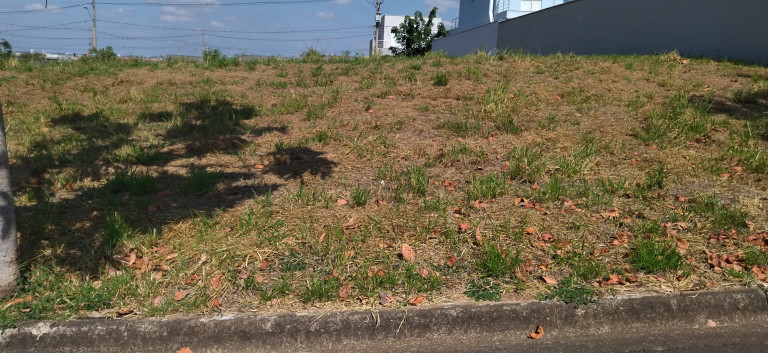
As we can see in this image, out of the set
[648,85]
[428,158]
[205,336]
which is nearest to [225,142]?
[428,158]

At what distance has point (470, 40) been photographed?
102 ft

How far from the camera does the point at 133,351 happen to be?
3.04 meters

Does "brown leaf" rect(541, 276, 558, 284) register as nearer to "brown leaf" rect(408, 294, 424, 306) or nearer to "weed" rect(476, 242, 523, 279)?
"weed" rect(476, 242, 523, 279)

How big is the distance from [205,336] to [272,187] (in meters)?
2.10

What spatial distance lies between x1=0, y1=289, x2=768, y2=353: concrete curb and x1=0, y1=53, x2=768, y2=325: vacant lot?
0.36 feet

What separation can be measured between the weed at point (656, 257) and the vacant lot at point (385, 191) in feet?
0.05

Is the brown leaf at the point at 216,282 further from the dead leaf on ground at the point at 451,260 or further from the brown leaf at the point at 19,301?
the dead leaf on ground at the point at 451,260

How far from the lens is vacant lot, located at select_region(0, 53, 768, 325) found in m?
3.47

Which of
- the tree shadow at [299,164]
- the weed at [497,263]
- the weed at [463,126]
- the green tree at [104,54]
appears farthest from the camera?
the green tree at [104,54]

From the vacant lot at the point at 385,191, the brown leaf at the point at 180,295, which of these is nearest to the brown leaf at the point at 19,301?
the vacant lot at the point at 385,191

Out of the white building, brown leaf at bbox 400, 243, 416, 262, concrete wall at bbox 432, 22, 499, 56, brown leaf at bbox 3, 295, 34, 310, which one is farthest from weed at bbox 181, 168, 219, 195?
the white building

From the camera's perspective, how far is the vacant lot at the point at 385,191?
11.4ft

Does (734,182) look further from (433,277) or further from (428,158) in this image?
(433,277)

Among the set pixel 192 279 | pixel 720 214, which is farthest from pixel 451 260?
pixel 720 214
